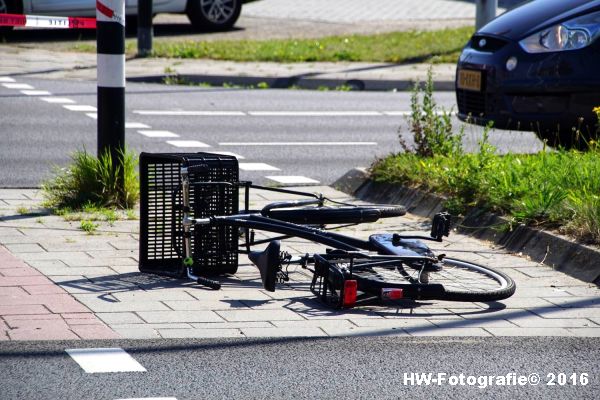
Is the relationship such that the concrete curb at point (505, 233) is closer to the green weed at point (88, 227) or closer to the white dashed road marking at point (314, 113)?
the green weed at point (88, 227)

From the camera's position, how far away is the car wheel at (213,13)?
858 inches

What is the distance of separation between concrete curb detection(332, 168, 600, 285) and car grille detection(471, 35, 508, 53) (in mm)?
1568

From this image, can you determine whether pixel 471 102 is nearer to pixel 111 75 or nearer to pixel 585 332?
pixel 111 75

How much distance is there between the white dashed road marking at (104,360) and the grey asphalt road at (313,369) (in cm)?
3

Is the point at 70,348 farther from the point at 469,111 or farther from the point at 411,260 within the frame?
the point at 469,111

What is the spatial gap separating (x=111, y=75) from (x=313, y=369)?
397 cm

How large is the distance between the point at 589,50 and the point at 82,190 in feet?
13.2

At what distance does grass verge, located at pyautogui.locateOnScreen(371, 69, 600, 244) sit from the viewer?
693 cm

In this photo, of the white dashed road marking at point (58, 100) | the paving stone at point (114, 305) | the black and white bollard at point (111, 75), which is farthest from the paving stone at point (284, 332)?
the white dashed road marking at point (58, 100)

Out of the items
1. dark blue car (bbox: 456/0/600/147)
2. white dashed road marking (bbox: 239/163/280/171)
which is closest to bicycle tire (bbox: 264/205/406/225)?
dark blue car (bbox: 456/0/600/147)

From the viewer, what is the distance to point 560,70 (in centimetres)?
940

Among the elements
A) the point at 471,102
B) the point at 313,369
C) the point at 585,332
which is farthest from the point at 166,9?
the point at 313,369

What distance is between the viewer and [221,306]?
5.73m

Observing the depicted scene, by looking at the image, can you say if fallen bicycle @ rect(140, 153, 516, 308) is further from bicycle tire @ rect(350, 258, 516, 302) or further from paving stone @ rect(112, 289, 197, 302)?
paving stone @ rect(112, 289, 197, 302)
